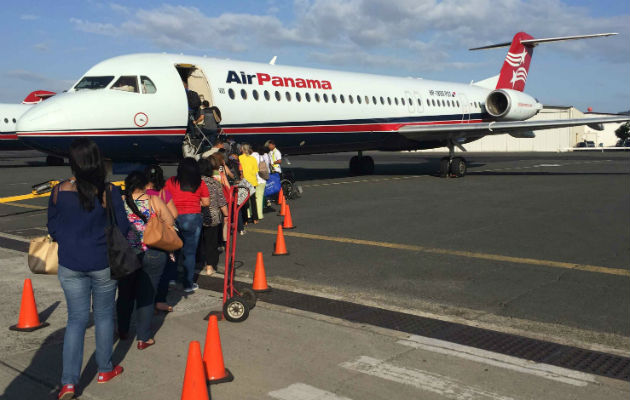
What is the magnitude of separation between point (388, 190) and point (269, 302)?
12.5 m

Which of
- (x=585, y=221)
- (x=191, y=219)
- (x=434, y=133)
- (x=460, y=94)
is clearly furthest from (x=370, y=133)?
(x=191, y=219)

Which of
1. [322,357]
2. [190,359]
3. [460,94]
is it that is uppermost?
[460,94]

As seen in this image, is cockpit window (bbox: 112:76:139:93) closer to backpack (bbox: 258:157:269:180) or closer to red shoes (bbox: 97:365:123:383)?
backpack (bbox: 258:157:269:180)

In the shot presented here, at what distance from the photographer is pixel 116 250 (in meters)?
4.37

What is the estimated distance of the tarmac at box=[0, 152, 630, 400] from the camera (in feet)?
14.7

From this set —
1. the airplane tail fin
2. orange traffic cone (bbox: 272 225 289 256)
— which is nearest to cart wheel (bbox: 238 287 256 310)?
orange traffic cone (bbox: 272 225 289 256)

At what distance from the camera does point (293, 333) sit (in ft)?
18.6

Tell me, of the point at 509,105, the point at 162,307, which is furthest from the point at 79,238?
the point at 509,105

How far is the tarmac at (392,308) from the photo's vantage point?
448 centimetres

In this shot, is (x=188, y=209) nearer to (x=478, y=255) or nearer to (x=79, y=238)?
(x=79, y=238)

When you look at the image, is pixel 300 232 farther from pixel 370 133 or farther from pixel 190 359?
pixel 370 133

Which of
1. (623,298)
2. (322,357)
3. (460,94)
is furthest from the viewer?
(460,94)

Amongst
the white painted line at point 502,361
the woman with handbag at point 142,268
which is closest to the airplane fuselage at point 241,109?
Answer: the woman with handbag at point 142,268

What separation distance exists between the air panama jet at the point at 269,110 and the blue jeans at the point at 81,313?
9.25 metres
